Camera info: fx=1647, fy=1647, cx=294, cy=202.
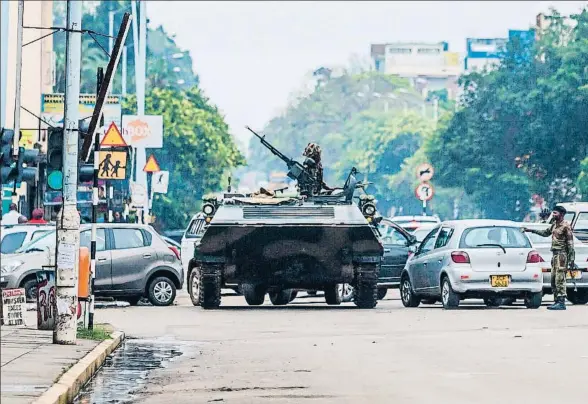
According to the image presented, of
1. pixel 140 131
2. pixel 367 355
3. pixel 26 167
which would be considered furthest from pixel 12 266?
pixel 140 131

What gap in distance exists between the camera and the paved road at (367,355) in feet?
44.6

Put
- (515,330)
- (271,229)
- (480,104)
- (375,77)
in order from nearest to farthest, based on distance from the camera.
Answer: (515,330) → (271,229) → (480,104) → (375,77)

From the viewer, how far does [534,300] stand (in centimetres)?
2805

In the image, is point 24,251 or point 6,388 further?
point 24,251

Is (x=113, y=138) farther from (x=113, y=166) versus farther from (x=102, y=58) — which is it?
(x=102, y=58)

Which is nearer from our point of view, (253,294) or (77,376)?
(77,376)

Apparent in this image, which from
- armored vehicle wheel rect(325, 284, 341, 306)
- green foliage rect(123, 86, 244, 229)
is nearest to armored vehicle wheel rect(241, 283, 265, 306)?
armored vehicle wheel rect(325, 284, 341, 306)

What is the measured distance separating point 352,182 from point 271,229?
2.26 meters

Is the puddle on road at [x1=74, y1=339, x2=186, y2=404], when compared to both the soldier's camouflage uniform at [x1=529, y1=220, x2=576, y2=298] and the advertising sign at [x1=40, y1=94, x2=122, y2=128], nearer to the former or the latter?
the soldier's camouflage uniform at [x1=529, y1=220, x2=576, y2=298]

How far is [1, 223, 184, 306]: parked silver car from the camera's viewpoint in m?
29.3

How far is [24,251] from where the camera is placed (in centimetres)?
2956

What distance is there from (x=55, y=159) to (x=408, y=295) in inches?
492

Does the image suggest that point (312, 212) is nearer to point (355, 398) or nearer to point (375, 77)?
point (355, 398)

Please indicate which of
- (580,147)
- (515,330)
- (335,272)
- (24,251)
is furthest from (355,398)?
(580,147)
